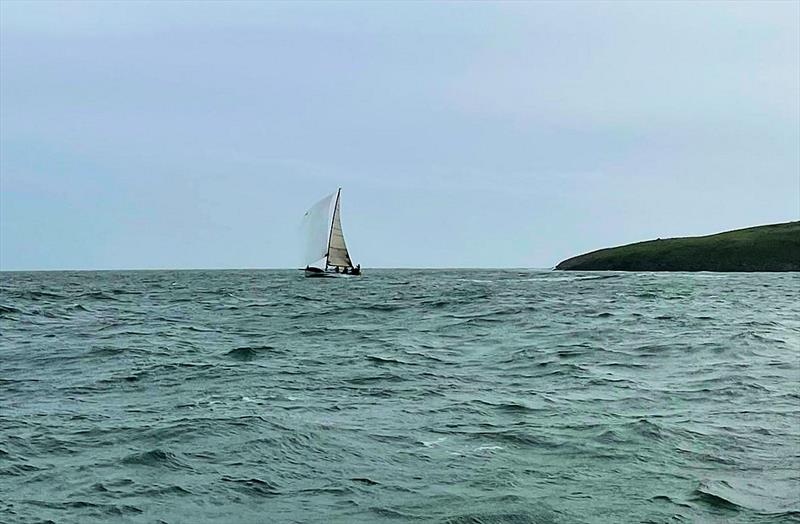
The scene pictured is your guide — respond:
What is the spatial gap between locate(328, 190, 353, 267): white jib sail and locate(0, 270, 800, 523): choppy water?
8975cm

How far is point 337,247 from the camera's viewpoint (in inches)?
4899

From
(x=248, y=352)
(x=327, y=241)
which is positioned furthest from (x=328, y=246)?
(x=248, y=352)

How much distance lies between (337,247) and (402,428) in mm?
109012

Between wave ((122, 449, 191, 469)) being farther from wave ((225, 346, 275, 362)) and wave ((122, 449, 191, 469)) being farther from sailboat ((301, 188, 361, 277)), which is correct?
sailboat ((301, 188, 361, 277))

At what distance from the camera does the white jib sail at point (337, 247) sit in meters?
123

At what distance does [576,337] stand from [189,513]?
76.3 ft

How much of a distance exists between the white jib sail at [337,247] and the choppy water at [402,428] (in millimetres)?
89754

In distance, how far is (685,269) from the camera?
19550cm

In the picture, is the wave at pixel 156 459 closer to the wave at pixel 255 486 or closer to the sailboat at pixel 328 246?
the wave at pixel 255 486

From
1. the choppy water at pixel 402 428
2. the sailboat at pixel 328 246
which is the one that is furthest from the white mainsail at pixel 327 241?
the choppy water at pixel 402 428

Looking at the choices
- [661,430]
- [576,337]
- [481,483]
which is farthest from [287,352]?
[481,483]

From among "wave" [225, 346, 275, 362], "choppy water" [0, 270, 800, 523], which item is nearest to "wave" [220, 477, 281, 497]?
"choppy water" [0, 270, 800, 523]

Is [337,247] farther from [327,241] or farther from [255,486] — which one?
[255,486]

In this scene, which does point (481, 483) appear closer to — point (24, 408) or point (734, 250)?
point (24, 408)
